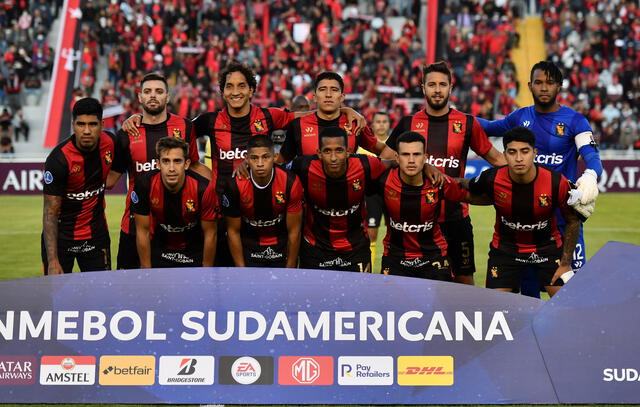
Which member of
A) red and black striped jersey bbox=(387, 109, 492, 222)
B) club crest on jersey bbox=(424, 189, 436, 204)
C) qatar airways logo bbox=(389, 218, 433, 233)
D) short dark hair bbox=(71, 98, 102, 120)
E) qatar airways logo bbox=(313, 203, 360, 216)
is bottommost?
qatar airways logo bbox=(389, 218, 433, 233)

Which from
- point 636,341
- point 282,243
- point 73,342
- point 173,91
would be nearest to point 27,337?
point 73,342

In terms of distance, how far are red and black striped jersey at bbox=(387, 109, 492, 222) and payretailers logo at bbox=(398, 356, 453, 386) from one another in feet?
7.17

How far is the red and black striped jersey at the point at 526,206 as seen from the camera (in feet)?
20.6

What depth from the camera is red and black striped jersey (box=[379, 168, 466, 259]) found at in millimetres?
6398

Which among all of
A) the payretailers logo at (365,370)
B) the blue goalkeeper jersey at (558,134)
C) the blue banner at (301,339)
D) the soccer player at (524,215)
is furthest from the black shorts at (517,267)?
the payretailers logo at (365,370)

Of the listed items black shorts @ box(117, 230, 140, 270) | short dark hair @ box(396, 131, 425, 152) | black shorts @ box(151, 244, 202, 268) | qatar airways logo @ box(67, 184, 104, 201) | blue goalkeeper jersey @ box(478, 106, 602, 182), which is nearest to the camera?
short dark hair @ box(396, 131, 425, 152)

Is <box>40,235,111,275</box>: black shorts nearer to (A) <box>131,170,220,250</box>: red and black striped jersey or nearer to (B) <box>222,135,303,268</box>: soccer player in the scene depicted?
(A) <box>131,170,220,250</box>: red and black striped jersey

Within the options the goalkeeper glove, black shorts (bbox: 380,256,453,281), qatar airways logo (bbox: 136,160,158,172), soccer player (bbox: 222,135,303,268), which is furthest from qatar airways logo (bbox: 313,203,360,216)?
the goalkeeper glove

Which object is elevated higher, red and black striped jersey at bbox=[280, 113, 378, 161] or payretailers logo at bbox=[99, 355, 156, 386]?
red and black striped jersey at bbox=[280, 113, 378, 161]

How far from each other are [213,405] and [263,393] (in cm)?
28

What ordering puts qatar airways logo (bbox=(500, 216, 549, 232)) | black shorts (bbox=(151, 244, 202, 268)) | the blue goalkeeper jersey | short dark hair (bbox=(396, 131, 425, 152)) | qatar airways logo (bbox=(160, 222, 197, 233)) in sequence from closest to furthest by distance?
short dark hair (bbox=(396, 131, 425, 152)) < qatar airways logo (bbox=(500, 216, 549, 232)) < qatar airways logo (bbox=(160, 222, 197, 233)) < black shorts (bbox=(151, 244, 202, 268)) < the blue goalkeeper jersey

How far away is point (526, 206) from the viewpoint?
6297 millimetres

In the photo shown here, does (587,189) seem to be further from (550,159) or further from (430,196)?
(430,196)

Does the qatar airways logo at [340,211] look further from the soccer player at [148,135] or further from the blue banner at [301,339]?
the blue banner at [301,339]
